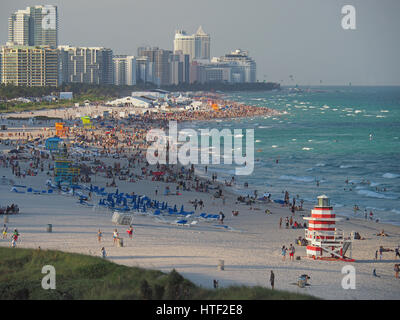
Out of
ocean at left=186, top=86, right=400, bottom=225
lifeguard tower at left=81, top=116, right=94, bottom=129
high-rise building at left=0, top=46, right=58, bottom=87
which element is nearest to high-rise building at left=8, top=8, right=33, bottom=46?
high-rise building at left=0, top=46, right=58, bottom=87

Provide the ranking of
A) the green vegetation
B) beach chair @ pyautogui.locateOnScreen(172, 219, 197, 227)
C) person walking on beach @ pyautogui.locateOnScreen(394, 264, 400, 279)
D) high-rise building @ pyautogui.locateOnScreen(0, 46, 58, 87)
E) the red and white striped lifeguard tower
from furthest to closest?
high-rise building @ pyautogui.locateOnScreen(0, 46, 58, 87), beach chair @ pyautogui.locateOnScreen(172, 219, 197, 227), the red and white striped lifeguard tower, person walking on beach @ pyautogui.locateOnScreen(394, 264, 400, 279), the green vegetation

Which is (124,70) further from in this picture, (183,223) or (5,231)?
(5,231)

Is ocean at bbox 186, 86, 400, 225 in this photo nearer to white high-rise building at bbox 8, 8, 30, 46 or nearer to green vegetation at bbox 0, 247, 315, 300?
green vegetation at bbox 0, 247, 315, 300

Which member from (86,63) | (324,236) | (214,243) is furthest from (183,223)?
(86,63)

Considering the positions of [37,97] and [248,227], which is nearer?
[248,227]

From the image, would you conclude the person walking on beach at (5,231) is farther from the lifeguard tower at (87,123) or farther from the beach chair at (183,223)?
the lifeguard tower at (87,123)

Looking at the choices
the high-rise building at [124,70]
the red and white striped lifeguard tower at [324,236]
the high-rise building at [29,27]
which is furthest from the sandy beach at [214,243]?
the high-rise building at [29,27]
